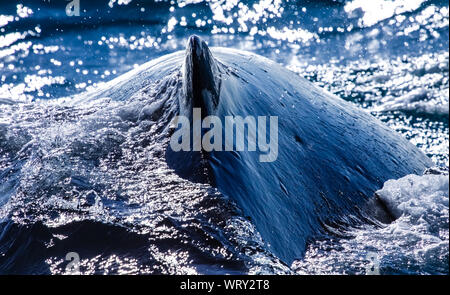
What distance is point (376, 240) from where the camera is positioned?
3973 millimetres

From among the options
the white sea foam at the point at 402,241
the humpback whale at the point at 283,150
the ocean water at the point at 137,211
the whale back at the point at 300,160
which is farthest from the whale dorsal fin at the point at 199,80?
the white sea foam at the point at 402,241

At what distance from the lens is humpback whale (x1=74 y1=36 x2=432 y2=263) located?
3.51 metres

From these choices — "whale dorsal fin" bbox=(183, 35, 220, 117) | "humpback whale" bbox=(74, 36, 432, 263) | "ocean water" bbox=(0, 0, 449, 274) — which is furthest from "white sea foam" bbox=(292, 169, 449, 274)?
"whale dorsal fin" bbox=(183, 35, 220, 117)

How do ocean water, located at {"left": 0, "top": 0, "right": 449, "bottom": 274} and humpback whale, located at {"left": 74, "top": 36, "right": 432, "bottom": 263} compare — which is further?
humpback whale, located at {"left": 74, "top": 36, "right": 432, "bottom": 263}

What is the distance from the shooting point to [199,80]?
3.55m

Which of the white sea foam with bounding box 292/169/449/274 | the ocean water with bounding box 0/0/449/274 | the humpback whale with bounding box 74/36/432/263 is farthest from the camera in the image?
the white sea foam with bounding box 292/169/449/274

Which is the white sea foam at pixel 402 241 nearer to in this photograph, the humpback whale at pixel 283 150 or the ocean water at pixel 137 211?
the ocean water at pixel 137 211

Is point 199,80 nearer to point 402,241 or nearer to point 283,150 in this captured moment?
point 283,150

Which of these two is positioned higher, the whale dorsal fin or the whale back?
the whale dorsal fin

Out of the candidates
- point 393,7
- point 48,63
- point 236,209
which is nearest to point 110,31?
point 48,63

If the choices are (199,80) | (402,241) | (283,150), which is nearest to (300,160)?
(283,150)

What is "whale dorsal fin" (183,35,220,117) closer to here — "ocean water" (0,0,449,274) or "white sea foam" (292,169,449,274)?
"ocean water" (0,0,449,274)

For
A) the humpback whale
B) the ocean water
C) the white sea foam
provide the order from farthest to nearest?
the white sea foam
the humpback whale
the ocean water
